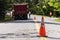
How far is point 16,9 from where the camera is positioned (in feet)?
151

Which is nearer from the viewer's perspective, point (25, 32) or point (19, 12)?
point (25, 32)

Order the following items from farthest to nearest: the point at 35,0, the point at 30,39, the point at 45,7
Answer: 1. the point at 35,0
2. the point at 45,7
3. the point at 30,39

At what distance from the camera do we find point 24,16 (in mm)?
46500

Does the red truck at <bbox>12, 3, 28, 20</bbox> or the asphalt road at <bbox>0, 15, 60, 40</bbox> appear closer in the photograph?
the asphalt road at <bbox>0, 15, 60, 40</bbox>

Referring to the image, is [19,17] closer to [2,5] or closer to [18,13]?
[18,13]

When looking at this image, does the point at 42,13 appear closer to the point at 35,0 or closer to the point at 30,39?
the point at 35,0

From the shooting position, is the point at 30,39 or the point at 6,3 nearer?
the point at 30,39

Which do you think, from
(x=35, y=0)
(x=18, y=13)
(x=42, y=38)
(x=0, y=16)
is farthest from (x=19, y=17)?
(x=35, y=0)

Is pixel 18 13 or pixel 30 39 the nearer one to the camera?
pixel 30 39

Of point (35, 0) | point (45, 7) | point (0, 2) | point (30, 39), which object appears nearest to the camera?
point (30, 39)

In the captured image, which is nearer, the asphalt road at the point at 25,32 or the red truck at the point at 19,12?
the asphalt road at the point at 25,32

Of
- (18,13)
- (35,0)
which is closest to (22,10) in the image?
(18,13)

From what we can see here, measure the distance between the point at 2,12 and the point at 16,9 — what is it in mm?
2620

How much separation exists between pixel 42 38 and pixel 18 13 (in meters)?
30.9
